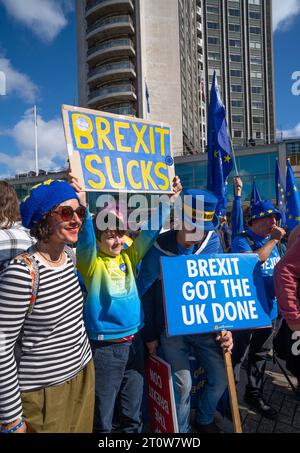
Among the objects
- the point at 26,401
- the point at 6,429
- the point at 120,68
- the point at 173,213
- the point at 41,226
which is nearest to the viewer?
the point at 6,429

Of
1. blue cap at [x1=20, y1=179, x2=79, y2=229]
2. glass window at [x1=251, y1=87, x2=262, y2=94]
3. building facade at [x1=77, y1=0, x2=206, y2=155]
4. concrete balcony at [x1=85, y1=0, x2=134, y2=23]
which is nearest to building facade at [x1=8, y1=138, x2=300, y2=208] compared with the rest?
building facade at [x1=77, y1=0, x2=206, y2=155]

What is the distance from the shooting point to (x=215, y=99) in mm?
3664

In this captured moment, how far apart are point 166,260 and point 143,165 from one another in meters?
0.99

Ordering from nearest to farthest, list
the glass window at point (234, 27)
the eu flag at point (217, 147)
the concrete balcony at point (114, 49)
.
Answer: the eu flag at point (217, 147) → the concrete balcony at point (114, 49) → the glass window at point (234, 27)

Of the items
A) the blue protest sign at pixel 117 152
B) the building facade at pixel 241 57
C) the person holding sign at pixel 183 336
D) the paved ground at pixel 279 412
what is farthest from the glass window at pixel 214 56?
the person holding sign at pixel 183 336

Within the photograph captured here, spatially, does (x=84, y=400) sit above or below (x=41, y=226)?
below

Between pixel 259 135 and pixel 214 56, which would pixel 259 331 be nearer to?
pixel 259 135

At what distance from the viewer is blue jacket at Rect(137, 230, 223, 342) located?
2332 millimetres

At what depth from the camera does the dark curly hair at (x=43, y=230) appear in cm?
160

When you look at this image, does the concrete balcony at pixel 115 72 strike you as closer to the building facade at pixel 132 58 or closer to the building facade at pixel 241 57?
the building facade at pixel 132 58

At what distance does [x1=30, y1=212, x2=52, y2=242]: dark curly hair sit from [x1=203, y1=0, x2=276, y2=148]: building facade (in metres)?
68.4
